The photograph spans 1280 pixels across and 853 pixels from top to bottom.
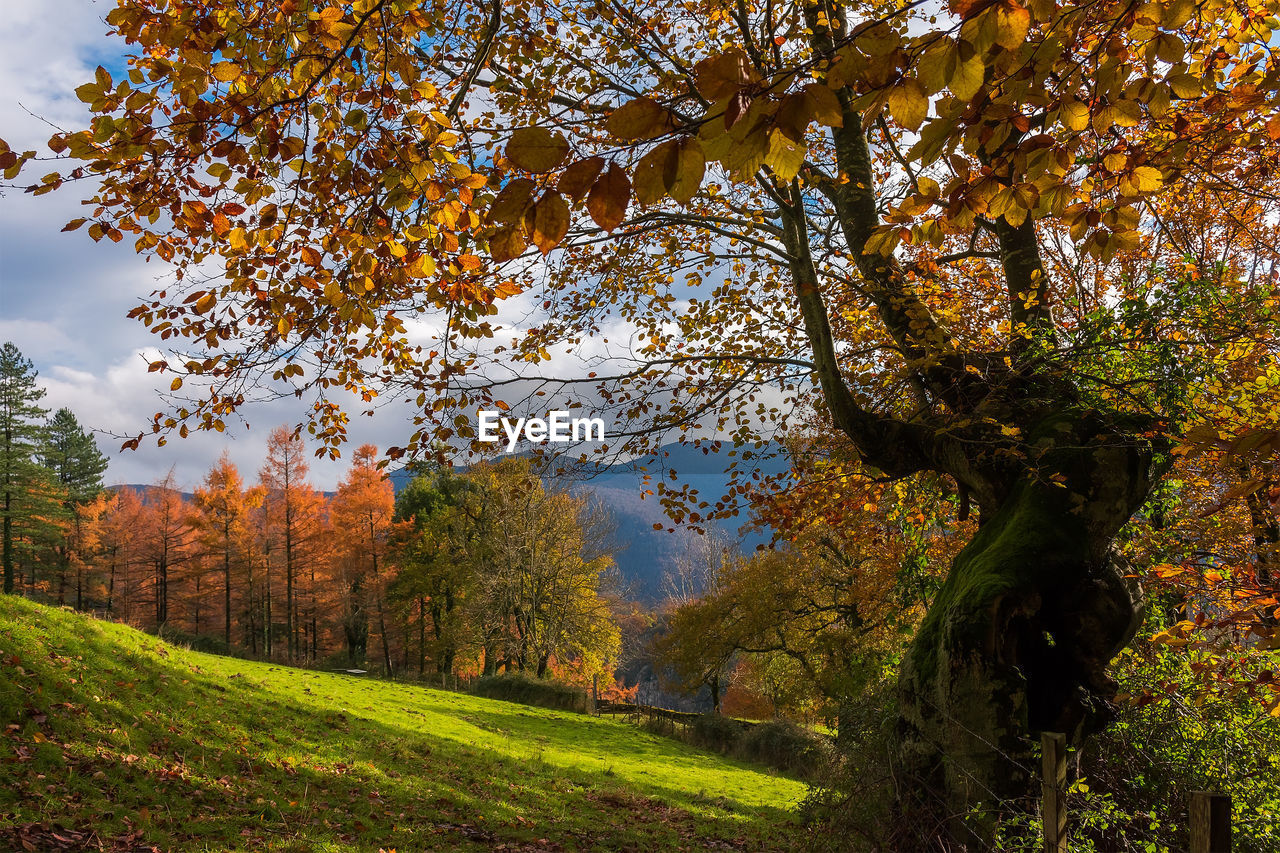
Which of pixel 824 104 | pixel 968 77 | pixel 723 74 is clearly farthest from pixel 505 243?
pixel 968 77

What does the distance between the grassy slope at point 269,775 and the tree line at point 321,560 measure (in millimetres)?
13920

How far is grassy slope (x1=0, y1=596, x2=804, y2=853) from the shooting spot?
5.77 m

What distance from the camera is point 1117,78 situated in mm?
2158

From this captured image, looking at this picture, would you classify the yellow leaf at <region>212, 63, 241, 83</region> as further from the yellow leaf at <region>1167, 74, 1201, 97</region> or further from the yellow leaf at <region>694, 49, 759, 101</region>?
the yellow leaf at <region>1167, 74, 1201, 97</region>

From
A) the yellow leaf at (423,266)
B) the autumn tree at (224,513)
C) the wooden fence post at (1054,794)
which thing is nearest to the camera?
the yellow leaf at (423,266)

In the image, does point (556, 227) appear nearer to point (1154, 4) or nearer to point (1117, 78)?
point (1117, 78)

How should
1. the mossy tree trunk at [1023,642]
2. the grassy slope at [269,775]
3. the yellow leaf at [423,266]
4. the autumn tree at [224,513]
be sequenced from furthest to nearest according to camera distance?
the autumn tree at [224,513] < the grassy slope at [269,775] < the mossy tree trunk at [1023,642] < the yellow leaf at [423,266]

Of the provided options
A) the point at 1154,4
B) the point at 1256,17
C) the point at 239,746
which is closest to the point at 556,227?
the point at 1154,4

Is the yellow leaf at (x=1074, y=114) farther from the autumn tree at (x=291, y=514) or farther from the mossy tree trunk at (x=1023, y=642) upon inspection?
the autumn tree at (x=291, y=514)

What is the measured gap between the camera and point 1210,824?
7.75 ft

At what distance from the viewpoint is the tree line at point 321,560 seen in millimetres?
27672

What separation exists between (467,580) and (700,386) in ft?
83.8

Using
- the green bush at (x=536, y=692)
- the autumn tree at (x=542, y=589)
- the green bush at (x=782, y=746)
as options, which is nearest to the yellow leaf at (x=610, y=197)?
the green bush at (x=782, y=746)

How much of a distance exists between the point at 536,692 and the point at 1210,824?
22357mm
